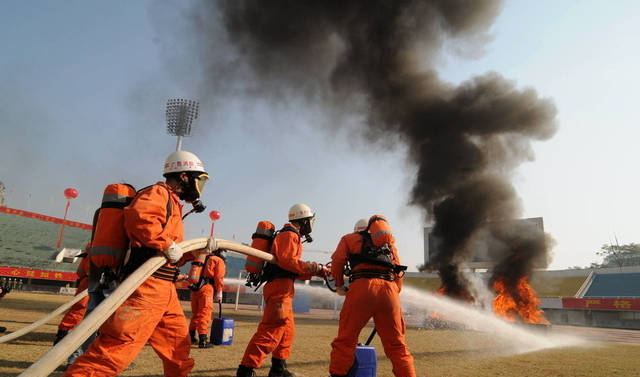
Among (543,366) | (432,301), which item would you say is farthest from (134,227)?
(432,301)

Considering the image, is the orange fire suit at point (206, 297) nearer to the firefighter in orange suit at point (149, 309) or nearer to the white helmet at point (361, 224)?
the white helmet at point (361, 224)

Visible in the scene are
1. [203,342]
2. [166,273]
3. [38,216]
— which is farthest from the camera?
[38,216]

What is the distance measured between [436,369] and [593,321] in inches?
1231

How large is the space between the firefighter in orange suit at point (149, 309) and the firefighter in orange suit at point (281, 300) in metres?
1.49

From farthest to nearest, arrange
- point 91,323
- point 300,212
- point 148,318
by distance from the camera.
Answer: point 300,212, point 148,318, point 91,323

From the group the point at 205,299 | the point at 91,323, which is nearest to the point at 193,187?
the point at 91,323

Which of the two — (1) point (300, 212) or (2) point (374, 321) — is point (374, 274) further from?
(1) point (300, 212)

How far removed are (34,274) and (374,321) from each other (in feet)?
128

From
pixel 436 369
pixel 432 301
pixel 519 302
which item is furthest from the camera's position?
pixel 519 302

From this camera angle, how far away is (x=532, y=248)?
24703mm

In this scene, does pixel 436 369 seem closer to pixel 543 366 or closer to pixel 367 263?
pixel 543 366

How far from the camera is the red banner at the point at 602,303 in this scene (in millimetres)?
26641

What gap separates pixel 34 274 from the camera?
32438 mm

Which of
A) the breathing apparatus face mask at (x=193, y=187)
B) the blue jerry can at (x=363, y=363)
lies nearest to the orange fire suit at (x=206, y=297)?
the breathing apparatus face mask at (x=193, y=187)
